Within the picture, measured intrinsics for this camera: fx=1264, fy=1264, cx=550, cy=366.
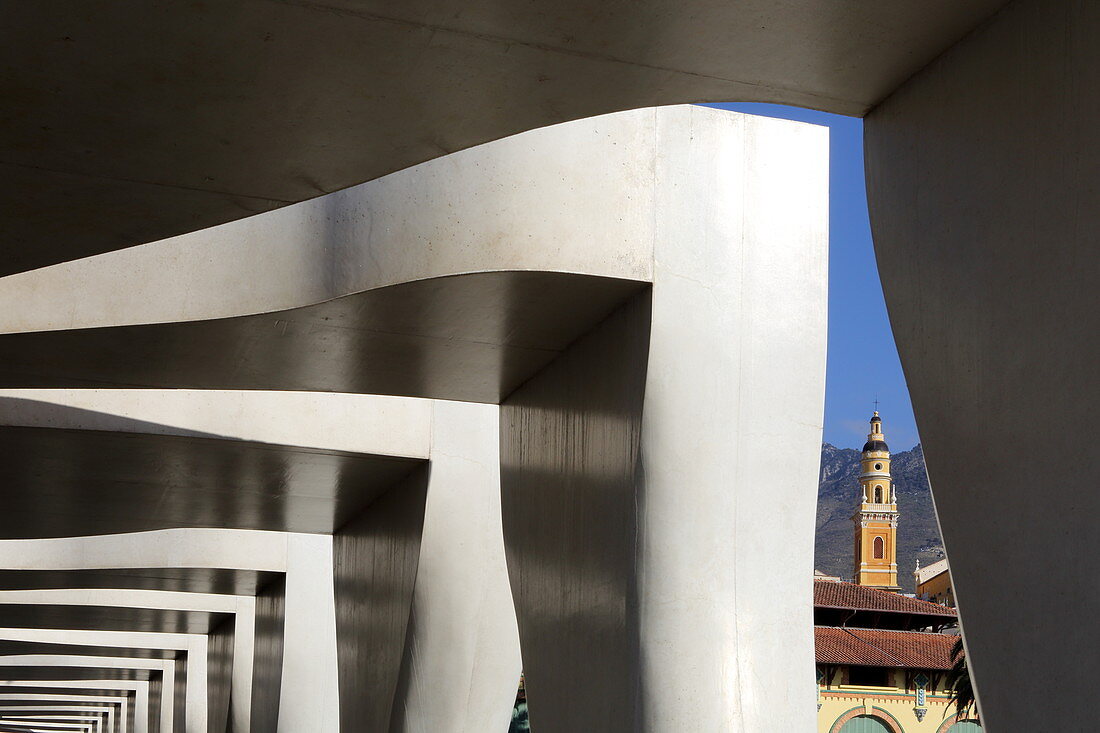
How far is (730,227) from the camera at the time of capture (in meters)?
8.62

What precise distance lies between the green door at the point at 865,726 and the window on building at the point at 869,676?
1288 millimetres

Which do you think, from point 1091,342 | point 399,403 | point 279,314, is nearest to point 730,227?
point 279,314

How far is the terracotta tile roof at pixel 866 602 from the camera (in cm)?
5231

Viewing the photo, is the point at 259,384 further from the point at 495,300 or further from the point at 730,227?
the point at 730,227

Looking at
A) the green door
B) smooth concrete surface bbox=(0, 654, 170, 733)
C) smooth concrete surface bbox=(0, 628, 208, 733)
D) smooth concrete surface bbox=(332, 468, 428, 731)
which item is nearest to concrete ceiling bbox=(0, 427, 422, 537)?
smooth concrete surface bbox=(332, 468, 428, 731)

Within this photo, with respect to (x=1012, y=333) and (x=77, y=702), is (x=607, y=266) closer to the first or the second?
(x=1012, y=333)

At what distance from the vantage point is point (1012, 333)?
466 centimetres

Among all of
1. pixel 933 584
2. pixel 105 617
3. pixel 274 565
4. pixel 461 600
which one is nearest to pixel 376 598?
pixel 461 600

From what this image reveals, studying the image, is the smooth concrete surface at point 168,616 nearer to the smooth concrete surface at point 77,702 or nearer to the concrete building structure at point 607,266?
the concrete building structure at point 607,266

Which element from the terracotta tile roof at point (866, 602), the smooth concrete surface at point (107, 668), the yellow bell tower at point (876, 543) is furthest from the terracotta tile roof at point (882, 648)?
the yellow bell tower at point (876, 543)

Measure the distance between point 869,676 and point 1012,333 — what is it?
4809 cm

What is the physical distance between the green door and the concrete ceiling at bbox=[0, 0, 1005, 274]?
1830 inches

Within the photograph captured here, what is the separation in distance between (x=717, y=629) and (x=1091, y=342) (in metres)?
4.19

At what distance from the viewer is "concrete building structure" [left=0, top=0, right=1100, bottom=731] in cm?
466
